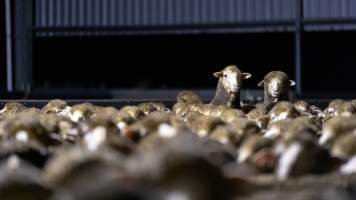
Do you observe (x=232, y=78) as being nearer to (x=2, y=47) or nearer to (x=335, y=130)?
(x=335, y=130)

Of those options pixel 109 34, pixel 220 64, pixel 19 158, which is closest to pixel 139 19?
pixel 109 34

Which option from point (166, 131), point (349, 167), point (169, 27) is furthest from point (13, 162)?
point (169, 27)

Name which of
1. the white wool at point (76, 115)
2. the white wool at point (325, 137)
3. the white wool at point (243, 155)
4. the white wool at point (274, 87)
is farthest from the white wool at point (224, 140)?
the white wool at point (274, 87)

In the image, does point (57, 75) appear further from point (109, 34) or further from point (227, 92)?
point (227, 92)

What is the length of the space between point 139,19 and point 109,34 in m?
0.58

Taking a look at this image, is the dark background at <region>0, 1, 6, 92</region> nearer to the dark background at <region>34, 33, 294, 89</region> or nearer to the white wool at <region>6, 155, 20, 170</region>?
the dark background at <region>34, 33, 294, 89</region>

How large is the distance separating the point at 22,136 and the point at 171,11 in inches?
289

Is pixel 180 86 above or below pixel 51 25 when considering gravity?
below

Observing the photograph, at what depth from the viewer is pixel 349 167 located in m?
1.64

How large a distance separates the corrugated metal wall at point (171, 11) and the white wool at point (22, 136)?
6980mm

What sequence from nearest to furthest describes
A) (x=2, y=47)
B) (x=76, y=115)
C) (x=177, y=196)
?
(x=177, y=196)
(x=76, y=115)
(x=2, y=47)

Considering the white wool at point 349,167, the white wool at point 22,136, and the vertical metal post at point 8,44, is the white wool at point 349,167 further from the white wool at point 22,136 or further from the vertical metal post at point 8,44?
the vertical metal post at point 8,44

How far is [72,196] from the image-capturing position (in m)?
1.24

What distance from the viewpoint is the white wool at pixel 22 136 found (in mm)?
1836
